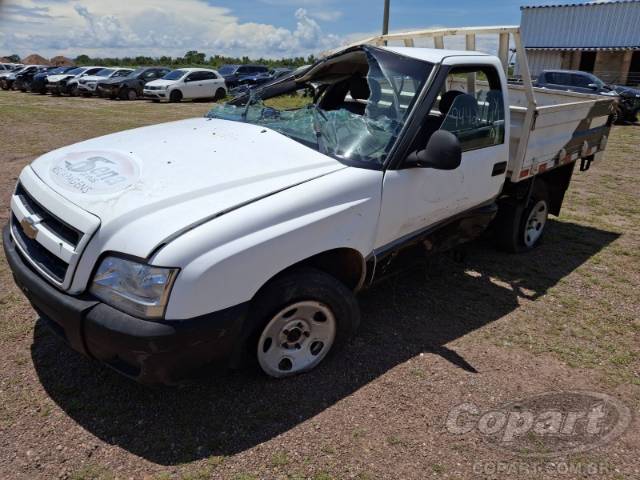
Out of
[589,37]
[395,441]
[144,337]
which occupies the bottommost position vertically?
[395,441]

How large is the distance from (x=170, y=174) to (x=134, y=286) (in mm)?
746

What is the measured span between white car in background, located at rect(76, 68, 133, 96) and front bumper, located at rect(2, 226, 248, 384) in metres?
25.2

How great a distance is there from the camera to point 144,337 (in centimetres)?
234

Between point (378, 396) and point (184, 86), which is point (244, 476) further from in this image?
point (184, 86)

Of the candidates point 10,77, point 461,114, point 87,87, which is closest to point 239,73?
point 87,87

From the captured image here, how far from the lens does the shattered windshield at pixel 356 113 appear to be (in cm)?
324

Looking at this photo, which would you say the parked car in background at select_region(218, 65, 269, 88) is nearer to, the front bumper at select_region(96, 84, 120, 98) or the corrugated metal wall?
the front bumper at select_region(96, 84, 120, 98)

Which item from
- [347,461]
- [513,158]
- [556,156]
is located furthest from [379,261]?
[556,156]

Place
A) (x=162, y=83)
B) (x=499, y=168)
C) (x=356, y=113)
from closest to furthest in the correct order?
(x=356, y=113) → (x=499, y=168) → (x=162, y=83)

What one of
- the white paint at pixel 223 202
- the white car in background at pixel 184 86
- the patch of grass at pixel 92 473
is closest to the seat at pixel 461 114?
the white paint at pixel 223 202

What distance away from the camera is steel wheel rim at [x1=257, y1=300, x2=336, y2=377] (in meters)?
2.90

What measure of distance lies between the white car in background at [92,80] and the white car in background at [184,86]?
135 inches

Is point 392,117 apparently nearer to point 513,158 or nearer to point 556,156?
point 513,158

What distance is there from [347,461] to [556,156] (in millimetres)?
3868
